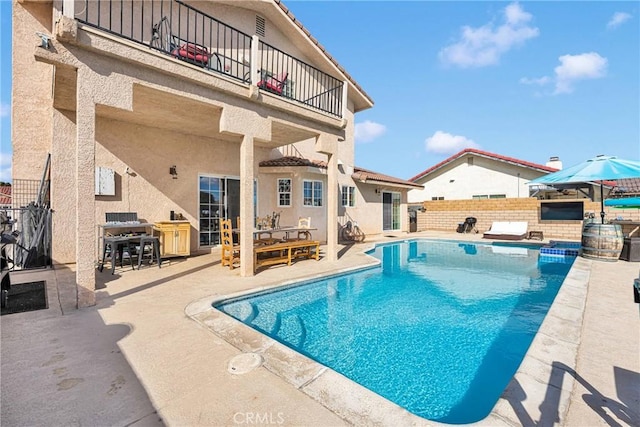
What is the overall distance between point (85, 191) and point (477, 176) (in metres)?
26.2

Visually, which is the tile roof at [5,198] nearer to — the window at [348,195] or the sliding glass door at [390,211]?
the window at [348,195]

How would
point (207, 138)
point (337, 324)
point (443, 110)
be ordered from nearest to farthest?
point (337, 324), point (207, 138), point (443, 110)

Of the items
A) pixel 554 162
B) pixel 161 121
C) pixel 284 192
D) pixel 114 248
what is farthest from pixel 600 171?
pixel 554 162

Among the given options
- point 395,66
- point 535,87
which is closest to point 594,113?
point 535,87

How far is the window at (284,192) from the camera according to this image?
42.3 feet

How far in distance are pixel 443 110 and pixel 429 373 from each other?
85.7 ft

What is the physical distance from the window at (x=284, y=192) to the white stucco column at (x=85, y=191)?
8288 millimetres

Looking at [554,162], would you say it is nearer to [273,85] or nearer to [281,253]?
[273,85]

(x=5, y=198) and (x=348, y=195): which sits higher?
(x=348, y=195)

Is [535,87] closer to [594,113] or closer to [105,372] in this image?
[594,113]

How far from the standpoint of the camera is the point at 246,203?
702cm

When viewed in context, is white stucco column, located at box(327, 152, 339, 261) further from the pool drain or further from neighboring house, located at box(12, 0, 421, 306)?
the pool drain

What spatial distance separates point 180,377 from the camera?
2.83 metres

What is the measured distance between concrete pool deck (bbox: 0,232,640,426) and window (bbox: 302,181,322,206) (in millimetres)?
8779
